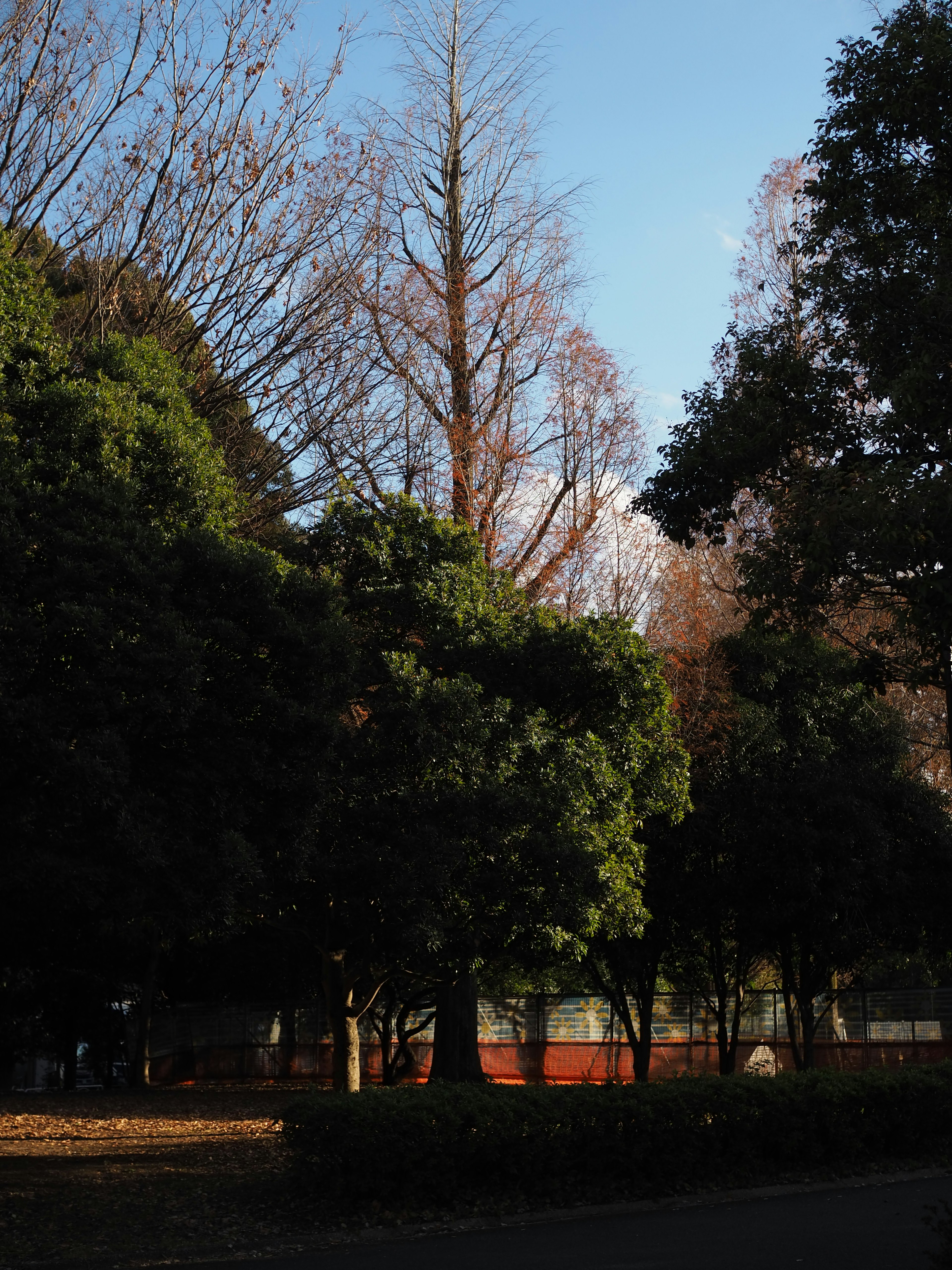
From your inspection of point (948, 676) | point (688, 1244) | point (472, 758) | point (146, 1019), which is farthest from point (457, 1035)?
point (948, 676)

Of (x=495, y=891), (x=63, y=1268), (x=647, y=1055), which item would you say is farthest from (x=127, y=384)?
(x=647, y=1055)

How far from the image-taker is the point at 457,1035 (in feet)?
63.9

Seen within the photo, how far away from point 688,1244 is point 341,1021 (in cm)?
762

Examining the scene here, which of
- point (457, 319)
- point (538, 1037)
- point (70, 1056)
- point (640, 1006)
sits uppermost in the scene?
point (457, 319)

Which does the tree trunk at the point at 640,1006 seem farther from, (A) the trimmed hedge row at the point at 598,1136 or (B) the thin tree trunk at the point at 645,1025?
(A) the trimmed hedge row at the point at 598,1136

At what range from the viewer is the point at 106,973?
2864 cm

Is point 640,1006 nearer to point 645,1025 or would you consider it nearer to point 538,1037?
point 645,1025

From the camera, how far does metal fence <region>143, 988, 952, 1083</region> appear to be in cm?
2708

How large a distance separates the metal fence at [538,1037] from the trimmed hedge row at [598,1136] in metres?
14.8

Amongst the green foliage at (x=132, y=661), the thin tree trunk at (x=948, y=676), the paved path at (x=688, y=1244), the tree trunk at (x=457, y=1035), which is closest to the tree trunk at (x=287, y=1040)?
the tree trunk at (x=457, y=1035)

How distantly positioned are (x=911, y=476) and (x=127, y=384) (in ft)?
22.6

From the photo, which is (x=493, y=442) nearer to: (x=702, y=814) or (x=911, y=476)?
(x=702, y=814)

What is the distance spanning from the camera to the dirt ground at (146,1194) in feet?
28.3

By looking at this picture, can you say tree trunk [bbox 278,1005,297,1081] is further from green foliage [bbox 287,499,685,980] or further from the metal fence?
green foliage [bbox 287,499,685,980]
